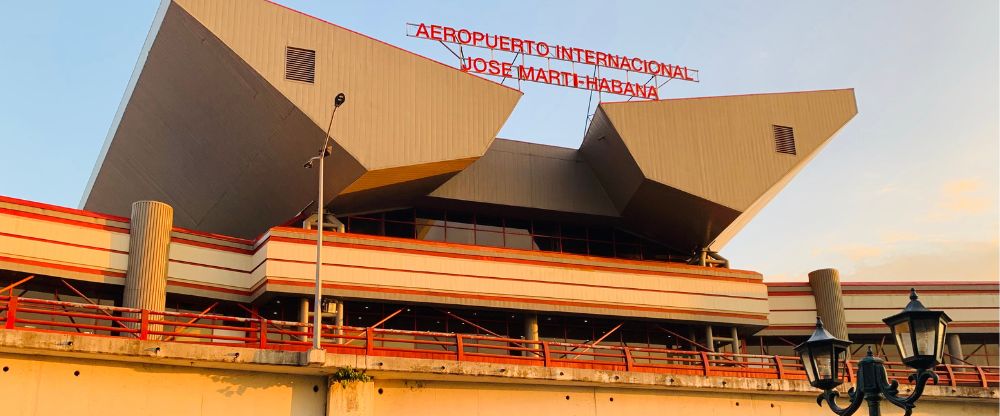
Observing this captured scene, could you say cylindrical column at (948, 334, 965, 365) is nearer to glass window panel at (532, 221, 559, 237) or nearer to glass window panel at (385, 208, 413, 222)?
glass window panel at (532, 221, 559, 237)

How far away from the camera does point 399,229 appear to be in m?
43.5

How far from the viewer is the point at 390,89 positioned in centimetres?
3884

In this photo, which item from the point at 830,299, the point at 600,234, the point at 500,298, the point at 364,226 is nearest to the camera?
the point at 500,298

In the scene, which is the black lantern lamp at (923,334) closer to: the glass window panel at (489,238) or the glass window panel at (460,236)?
the glass window panel at (460,236)

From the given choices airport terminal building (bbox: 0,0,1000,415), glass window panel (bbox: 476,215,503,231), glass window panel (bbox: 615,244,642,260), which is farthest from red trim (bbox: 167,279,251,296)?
glass window panel (bbox: 615,244,642,260)

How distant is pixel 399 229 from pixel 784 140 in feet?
58.9

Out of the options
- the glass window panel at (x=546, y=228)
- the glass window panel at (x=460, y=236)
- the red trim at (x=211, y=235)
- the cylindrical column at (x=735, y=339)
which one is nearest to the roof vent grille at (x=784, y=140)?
the cylindrical column at (x=735, y=339)

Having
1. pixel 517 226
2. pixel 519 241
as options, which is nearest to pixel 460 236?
pixel 519 241

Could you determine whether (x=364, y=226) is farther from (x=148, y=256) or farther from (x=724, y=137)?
(x=724, y=137)

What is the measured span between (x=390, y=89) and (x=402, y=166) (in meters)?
3.13

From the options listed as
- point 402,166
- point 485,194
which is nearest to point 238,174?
point 402,166

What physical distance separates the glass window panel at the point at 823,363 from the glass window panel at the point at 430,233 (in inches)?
1164

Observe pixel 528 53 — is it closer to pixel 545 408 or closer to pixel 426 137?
pixel 426 137

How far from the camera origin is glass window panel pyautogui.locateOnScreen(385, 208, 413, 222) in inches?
1714
